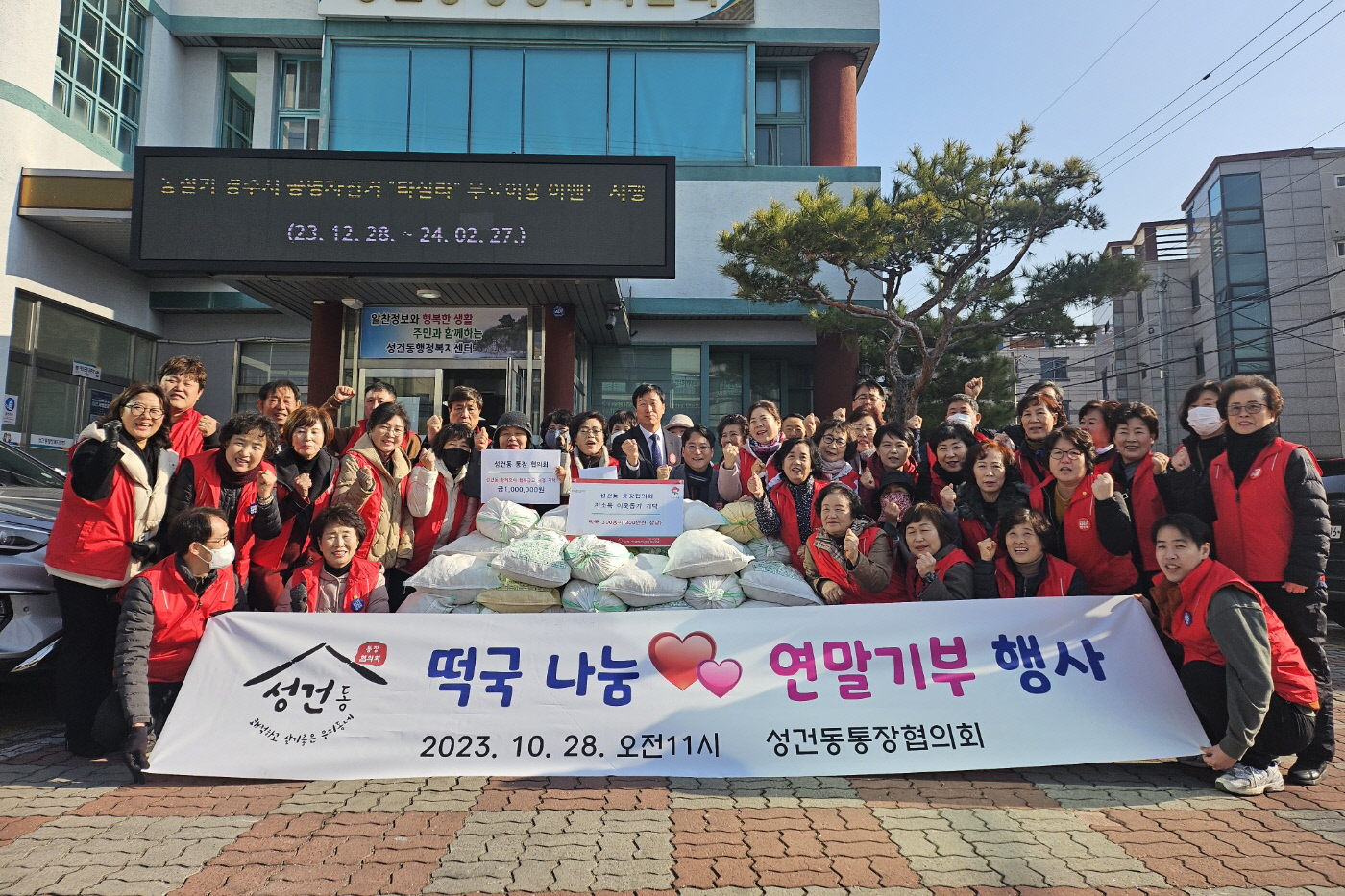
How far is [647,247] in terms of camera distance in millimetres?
8570

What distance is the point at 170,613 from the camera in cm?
370

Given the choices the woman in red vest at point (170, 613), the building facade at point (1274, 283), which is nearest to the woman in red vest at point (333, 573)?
the woman in red vest at point (170, 613)

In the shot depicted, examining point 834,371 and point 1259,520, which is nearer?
point 1259,520

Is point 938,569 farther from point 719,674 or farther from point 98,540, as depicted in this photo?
point 98,540

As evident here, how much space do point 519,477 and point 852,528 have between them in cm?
201

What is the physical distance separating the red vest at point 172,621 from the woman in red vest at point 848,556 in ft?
9.94

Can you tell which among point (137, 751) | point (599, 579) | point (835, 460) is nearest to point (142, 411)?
point (137, 751)

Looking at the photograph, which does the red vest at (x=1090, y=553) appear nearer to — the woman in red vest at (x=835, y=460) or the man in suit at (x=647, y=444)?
the woman in red vest at (x=835, y=460)

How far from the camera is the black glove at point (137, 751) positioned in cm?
339

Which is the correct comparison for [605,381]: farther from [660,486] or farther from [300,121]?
[660,486]

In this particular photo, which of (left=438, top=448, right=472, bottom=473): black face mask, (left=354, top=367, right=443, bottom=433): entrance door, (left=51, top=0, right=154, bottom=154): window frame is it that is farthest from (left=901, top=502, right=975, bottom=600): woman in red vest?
(left=51, top=0, right=154, bottom=154): window frame

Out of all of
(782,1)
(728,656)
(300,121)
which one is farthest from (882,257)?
(300,121)

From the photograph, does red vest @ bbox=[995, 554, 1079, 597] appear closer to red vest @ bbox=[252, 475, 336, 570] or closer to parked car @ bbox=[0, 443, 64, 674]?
red vest @ bbox=[252, 475, 336, 570]

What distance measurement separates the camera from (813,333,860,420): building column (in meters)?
13.9
